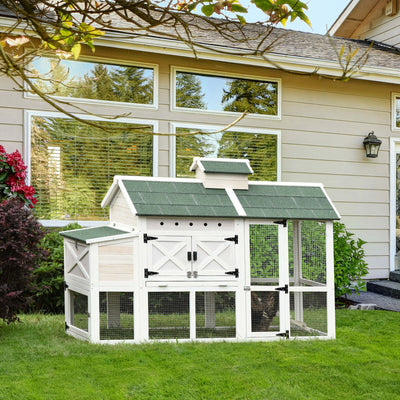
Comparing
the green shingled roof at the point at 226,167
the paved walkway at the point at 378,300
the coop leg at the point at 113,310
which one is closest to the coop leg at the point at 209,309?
the coop leg at the point at 113,310

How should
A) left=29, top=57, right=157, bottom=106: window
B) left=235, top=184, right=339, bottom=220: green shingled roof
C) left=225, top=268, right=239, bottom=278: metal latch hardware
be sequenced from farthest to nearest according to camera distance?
left=29, top=57, right=157, bottom=106: window, left=235, top=184, right=339, bottom=220: green shingled roof, left=225, top=268, right=239, bottom=278: metal latch hardware

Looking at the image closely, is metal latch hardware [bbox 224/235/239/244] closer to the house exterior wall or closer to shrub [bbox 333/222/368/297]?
shrub [bbox 333/222/368/297]

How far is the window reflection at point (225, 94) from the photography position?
793 centimetres

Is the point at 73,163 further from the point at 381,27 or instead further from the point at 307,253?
the point at 381,27

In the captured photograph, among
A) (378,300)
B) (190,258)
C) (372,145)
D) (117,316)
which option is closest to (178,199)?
(190,258)

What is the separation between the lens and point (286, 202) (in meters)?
5.35

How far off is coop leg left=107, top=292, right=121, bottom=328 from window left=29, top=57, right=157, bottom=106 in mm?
3272

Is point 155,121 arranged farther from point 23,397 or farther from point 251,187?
point 23,397

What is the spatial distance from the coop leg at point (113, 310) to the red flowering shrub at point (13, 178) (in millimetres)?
2243

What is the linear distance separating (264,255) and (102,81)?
3.69m

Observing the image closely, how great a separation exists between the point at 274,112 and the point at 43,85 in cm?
352

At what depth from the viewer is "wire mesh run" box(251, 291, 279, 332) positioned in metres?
5.09

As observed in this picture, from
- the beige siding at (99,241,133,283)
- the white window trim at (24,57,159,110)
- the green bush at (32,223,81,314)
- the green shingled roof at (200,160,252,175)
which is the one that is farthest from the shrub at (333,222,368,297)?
the green bush at (32,223,81,314)

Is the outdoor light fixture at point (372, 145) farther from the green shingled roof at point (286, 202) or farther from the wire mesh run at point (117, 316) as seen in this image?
the wire mesh run at point (117, 316)
